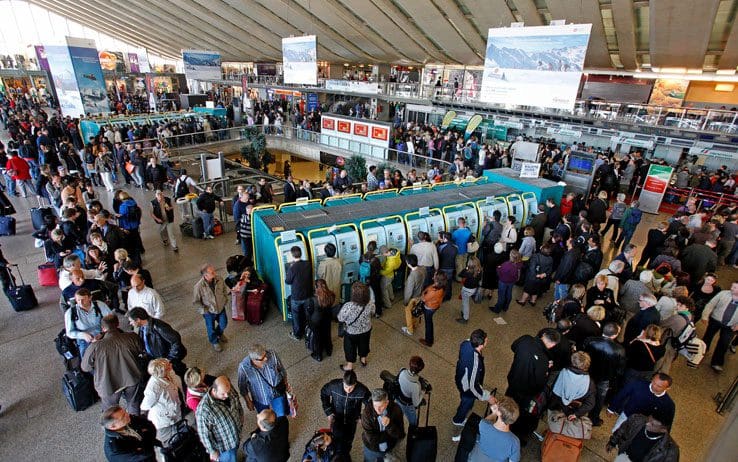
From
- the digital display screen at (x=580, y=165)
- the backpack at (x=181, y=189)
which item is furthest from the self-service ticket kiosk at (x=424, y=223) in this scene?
the digital display screen at (x=580, y=165)

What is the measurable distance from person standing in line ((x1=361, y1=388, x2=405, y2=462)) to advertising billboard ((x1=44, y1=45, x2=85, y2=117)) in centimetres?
1874

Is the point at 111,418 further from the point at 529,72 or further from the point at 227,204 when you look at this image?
the point at 529,72

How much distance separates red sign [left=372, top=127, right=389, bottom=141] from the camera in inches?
623

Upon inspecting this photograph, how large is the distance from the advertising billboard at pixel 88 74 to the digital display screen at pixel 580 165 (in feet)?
62.9

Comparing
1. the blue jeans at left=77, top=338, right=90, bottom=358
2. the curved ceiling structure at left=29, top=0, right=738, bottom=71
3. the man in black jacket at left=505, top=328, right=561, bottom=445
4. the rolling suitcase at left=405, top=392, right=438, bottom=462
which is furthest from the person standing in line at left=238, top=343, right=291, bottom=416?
the curved ceiling structure at left=29, top=0, right=738, bottom=71

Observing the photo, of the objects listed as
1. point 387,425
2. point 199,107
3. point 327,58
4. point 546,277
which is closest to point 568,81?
point 546,277

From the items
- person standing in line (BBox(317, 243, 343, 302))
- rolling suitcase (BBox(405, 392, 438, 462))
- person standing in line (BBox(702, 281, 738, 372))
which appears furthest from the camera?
person standing in line (BBox(317, 243, 343, 302))

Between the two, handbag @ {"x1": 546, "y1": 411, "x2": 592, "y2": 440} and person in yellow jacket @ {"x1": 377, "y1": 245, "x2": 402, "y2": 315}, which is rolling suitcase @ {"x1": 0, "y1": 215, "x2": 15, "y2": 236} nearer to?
person in yellow jacket @ {"x1": 377, "y1": 245, "x2": 402, "y2": 315}

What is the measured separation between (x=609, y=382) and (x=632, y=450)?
1.14m

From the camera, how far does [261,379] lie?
371cm

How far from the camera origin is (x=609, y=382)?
4352mm

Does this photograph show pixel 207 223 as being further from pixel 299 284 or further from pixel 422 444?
pixel 422 444

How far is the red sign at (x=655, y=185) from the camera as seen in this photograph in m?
12.1

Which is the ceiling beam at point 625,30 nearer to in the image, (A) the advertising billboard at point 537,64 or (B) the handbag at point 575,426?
(A) the advertising billboard at point 537,64
